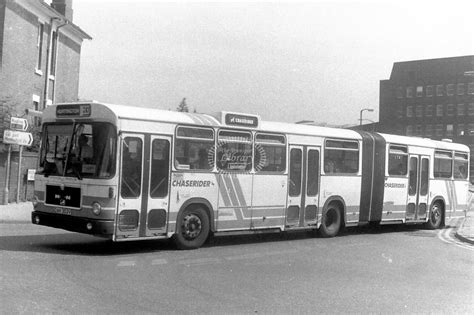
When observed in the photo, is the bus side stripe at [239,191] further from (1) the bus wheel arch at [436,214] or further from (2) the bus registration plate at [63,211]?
(1) the bus wheel arch at [436,214]

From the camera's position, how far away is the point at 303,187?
1370cm

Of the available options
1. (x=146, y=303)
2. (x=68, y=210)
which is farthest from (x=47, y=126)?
(x=146, y=303)

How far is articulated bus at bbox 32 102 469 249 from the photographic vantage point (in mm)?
10062

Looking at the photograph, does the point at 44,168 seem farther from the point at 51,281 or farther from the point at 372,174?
the point at 372,174

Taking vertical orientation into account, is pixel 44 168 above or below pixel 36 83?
below

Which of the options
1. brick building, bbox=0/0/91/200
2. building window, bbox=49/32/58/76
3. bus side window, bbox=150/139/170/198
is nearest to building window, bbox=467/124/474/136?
brick building, bbox=0/0/91/200

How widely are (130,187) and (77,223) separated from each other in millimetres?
1172

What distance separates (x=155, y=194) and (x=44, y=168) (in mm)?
2352

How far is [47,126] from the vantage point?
11.0m

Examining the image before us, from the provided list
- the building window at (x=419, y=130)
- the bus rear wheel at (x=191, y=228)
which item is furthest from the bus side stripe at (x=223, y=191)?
the building window at (x=419, y=130)

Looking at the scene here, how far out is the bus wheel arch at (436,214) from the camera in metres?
17.9

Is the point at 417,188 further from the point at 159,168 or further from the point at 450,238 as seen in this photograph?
the point at 159,168

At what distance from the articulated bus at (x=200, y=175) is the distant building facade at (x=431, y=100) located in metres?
81.0

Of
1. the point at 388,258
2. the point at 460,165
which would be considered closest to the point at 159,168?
the point at 388,258
